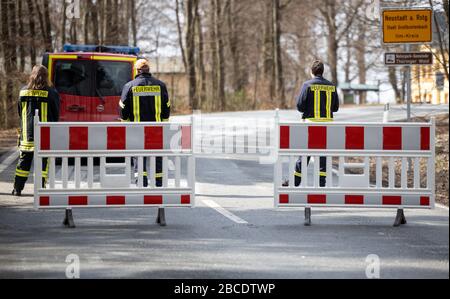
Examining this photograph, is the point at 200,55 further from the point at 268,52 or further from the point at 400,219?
the point at 400,219

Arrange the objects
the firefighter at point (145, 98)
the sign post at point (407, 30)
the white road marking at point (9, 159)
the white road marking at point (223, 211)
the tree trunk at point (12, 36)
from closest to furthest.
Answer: the white road marking at point (223, 211) < the firefighter at point (145, 98) < the sign post at point (407, 30) < the white road marking at point (9, 159) < the tree trunk at point (12, 36)

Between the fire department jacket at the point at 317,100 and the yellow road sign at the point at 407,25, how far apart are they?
3091 mm

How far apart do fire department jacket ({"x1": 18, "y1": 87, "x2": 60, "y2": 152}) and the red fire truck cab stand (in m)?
4.94

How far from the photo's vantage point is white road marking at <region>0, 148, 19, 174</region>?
17173mm

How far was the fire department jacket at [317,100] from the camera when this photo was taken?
13.2 meters

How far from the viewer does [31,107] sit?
13.2 m

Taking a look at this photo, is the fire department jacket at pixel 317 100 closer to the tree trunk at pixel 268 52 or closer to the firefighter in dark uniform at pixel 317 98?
the firefighter in dark uniform at pixel 317 98

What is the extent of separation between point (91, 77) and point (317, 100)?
6.56 m

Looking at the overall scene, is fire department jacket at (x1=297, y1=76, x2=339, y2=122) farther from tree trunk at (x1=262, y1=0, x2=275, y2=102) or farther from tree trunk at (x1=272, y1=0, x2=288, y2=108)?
tree trunk at (x1=272, y1=0, x2=288, y2=108)

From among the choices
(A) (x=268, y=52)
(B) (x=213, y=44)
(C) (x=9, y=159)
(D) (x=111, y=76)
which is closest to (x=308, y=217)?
(D) (x=111, y=76)

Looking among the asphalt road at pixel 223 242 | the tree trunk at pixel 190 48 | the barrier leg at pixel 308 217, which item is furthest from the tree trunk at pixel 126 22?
the barrier leg at pixel 308 217

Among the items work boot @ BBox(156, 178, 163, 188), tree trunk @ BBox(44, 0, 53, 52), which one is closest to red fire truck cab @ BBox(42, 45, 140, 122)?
work boot @ BBox(156, 178, 163, 188)

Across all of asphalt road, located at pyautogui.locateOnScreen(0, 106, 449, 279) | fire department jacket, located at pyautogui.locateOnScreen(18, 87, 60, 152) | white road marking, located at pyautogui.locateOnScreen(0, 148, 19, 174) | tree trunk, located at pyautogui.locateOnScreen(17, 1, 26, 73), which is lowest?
asphalt road, located at pyautogui.locateOnScreen(0, 106, 449, 279)

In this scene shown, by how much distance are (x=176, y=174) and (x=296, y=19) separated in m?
50.3
